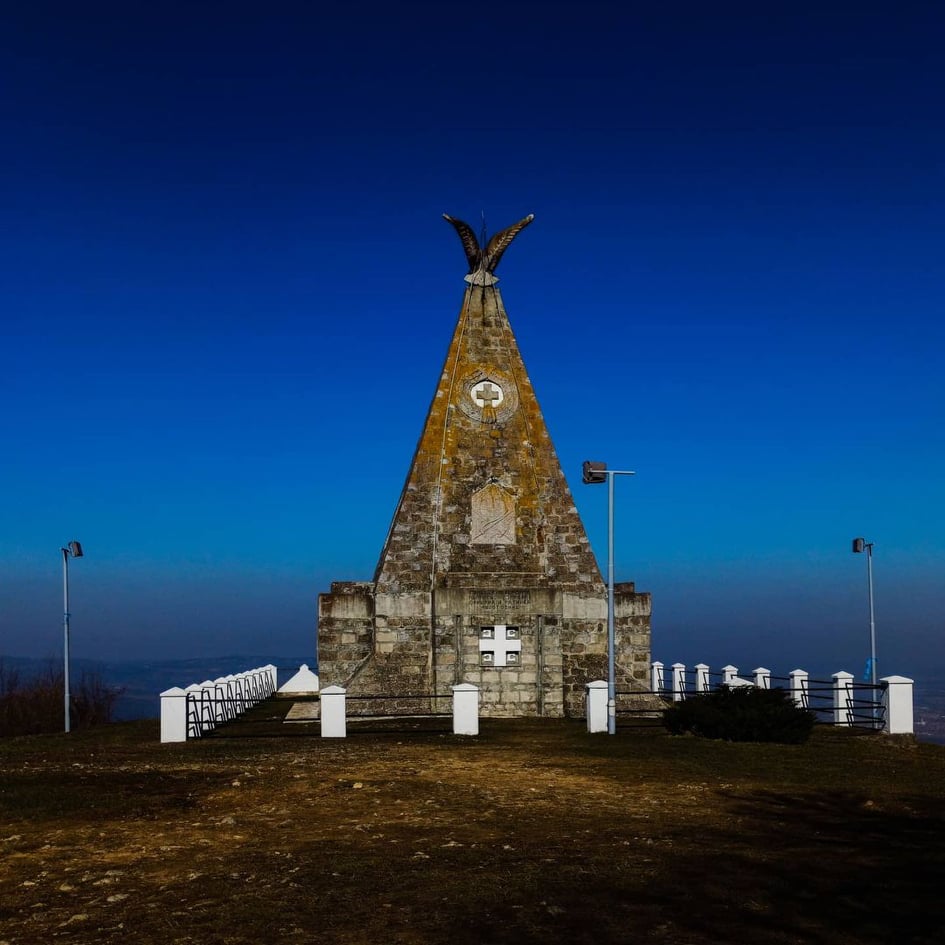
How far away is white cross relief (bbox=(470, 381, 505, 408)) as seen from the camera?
27125 mm

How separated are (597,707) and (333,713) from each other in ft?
16.8

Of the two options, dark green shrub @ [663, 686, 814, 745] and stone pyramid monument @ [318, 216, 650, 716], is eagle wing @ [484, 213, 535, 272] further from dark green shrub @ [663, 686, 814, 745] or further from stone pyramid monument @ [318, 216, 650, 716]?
dark green shrub @ [663, 686, 814, 745]

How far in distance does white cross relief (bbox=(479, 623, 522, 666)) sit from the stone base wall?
10 cm

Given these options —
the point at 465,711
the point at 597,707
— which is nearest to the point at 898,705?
the point at 597,707

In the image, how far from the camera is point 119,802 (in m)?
12.6

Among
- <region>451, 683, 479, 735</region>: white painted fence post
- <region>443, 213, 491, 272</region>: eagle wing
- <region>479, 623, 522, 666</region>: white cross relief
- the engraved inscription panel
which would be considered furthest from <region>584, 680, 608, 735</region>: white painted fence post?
<region>443, 213, 491, 272</region>: eagle wing

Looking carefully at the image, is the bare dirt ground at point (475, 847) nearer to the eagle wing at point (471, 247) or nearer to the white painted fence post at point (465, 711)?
the white painted fence post at point (465, 711)

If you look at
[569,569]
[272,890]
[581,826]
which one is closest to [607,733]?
[569,569]

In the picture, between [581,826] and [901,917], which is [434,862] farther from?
[901,917]

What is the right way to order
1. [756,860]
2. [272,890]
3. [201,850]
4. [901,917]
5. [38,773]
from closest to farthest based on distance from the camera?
1. [901,917]
2. [272,890]
3. [756,860]
4. [201,850]
5. [38,773]

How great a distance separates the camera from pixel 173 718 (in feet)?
64.3

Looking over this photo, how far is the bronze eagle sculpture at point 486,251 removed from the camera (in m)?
28.0

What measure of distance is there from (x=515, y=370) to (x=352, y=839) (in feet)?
61.2

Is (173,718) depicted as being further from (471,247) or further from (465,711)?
(471,247)
